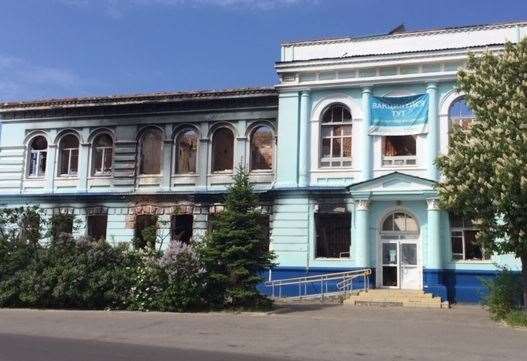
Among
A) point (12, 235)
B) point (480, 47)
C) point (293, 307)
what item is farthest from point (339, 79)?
point (12, 235)

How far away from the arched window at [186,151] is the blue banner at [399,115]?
8.36 metres

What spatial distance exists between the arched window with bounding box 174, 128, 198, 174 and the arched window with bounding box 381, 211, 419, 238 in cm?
928

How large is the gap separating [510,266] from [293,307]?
8733 mm

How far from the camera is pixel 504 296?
18047mm

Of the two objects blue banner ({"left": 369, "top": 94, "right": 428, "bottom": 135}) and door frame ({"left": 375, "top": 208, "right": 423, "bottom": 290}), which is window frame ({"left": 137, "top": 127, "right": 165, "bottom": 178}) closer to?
blue banner ({"left": 369, "top": 94, "right": 428, "bottom": 135})

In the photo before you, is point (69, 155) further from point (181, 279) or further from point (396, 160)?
point (396, 160)

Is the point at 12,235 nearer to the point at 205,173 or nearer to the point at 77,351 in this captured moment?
the point at 205,173

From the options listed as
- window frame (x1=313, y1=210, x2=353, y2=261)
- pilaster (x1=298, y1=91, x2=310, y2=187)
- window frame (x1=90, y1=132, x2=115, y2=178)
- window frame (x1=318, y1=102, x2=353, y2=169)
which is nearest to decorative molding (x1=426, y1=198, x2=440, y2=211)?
window frame (x1=313, y1=210, x2=353, y2=261)

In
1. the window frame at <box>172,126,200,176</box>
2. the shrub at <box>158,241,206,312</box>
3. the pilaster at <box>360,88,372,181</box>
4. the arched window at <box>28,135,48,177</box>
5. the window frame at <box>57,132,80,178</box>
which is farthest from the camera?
the arched window at <box>28,135,48,177</box>

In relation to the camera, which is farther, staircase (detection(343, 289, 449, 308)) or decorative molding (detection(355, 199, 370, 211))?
decorative molding (detection(355, 199, 370, 211))

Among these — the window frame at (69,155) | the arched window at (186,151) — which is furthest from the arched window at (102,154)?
the arched window at (186,151)

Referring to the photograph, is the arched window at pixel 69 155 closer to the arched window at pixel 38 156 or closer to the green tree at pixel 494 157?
the arched window at pixel 38 156

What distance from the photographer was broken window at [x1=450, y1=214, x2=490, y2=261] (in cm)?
2489

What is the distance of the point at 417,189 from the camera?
81.8 ft
